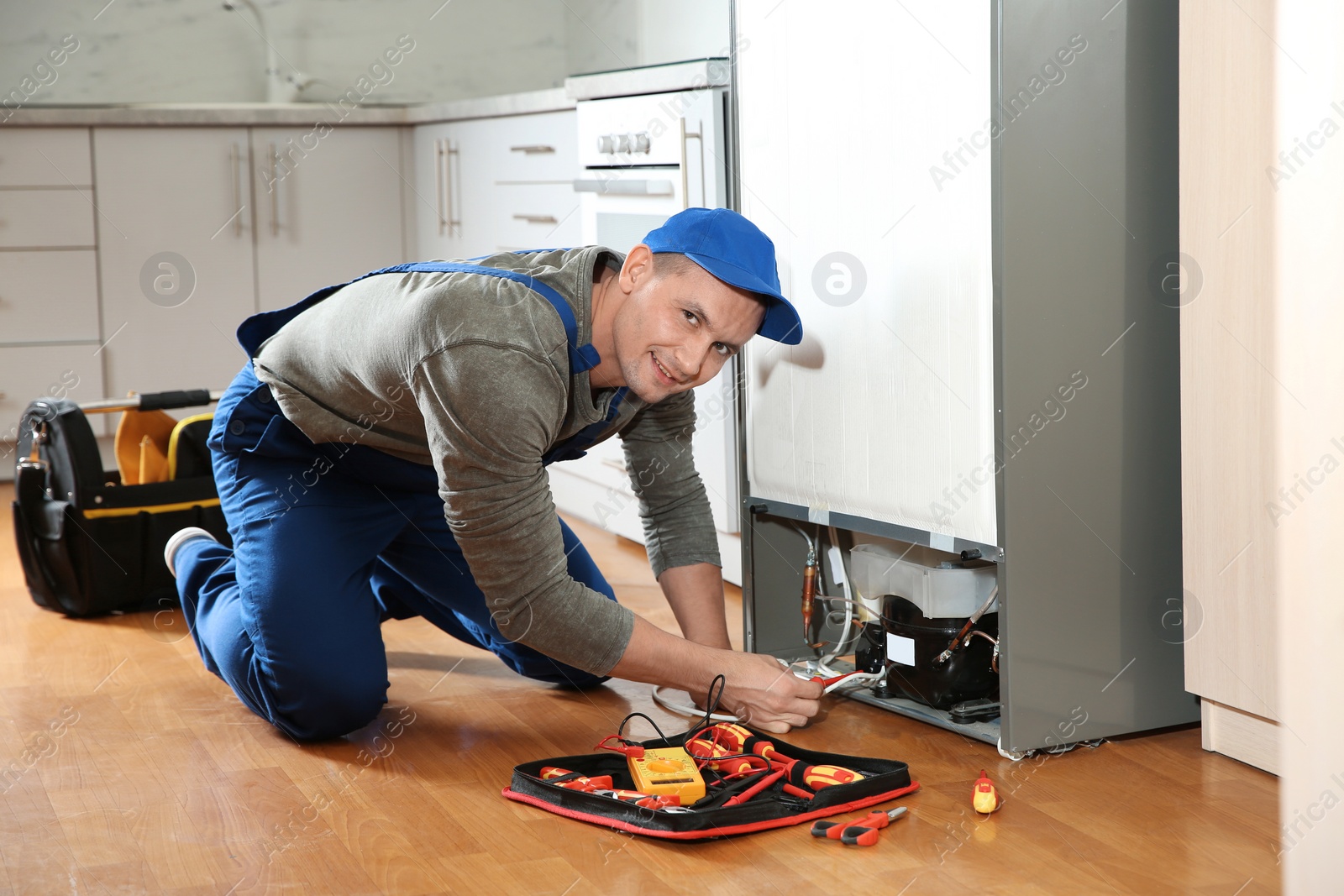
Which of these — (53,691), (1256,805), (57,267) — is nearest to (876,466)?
(1256,805)

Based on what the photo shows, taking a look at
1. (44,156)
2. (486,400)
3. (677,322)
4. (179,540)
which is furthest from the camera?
(44,156)

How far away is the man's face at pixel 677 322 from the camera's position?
1396mm

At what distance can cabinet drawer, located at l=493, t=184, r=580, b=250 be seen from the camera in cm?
286

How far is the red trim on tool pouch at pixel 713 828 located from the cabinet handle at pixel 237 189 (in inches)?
102

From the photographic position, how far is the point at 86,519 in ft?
7.43

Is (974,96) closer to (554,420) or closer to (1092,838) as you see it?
(554,420)

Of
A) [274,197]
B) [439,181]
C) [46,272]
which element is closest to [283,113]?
[274,197]

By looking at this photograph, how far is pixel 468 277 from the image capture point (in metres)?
1.39

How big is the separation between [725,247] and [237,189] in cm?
262

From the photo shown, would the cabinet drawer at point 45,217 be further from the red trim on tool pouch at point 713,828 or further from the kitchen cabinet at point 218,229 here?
the red trim on tool pouch at point 713,828

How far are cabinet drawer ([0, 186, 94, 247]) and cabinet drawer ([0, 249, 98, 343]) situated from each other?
33 millimetres

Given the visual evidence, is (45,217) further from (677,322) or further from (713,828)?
(713,828)

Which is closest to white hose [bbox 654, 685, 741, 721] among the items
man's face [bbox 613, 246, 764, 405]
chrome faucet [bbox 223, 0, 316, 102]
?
man's face [bbox 613, 246, 764, 405]

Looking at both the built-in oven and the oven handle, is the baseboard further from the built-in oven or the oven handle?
the oven handle
